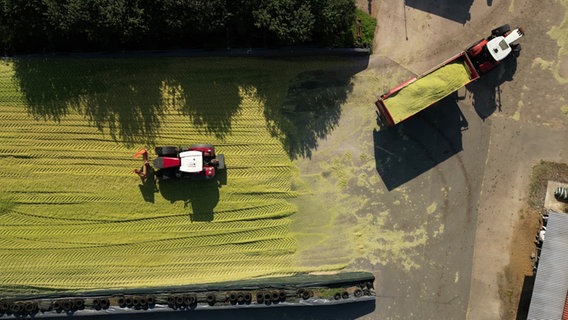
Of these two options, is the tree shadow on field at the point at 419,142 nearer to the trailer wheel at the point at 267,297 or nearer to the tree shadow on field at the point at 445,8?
the tree shadow on field at the point at 445,8

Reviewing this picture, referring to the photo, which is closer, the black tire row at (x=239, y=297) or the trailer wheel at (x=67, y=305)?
the trailer wheel at (x=67, y=305)

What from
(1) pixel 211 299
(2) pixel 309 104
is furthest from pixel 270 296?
(2) pixel 309 104

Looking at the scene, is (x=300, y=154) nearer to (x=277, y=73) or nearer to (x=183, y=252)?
(x=277, y=73)

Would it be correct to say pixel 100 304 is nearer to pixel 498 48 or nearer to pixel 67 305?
pixel 67 305

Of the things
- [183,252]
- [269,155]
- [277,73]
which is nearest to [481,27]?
[277,73]

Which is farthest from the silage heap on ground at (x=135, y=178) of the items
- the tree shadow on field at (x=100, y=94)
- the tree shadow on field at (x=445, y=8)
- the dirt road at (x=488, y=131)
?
the tree shadow on field at (x=445, y=8)

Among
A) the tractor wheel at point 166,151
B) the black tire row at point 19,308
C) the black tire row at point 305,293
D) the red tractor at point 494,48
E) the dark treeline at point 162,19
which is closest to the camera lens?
the dark treeline at point 162,19
